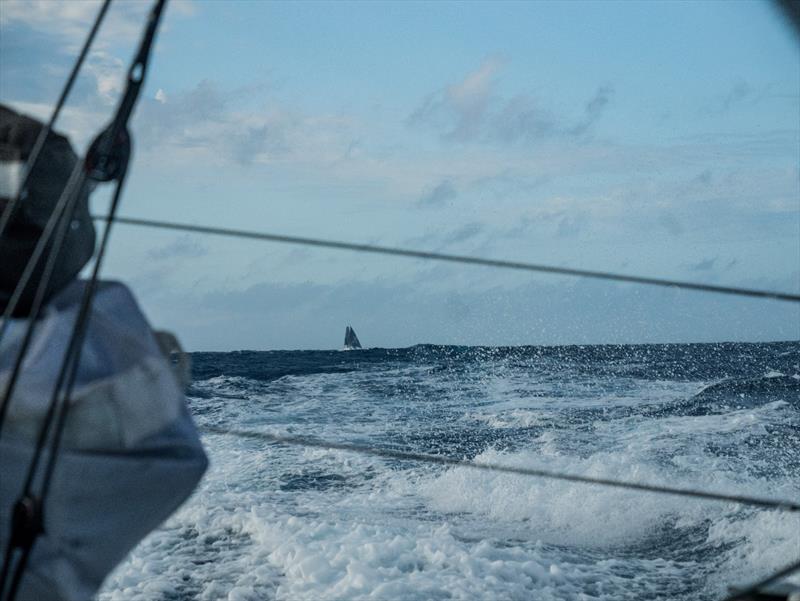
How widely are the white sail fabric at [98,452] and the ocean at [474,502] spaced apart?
14.3ft

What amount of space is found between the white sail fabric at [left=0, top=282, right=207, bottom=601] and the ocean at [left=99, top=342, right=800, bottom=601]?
14.3ft

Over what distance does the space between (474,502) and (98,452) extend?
6915 mm

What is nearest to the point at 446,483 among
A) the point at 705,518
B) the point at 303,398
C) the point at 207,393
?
the point at 705,518

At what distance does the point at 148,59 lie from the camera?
1.39 metres

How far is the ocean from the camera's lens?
19.2 ft

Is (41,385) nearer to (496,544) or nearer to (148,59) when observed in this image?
(148,59)

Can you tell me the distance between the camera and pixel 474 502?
7887 millimetres

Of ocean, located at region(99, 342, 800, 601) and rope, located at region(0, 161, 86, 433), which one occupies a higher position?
rope, located at region(0, 161, 86, 433)

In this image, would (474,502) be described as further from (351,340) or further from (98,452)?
(351,340)

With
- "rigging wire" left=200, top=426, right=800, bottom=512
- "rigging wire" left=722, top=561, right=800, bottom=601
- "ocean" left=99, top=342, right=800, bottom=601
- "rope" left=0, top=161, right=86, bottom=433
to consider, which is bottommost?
"ocean" left=99, top=342, right=800, bottom=601

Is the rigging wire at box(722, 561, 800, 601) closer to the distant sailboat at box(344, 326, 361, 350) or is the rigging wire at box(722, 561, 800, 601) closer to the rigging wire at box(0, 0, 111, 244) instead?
the rigging wire at box(0, 0, 111, 244)

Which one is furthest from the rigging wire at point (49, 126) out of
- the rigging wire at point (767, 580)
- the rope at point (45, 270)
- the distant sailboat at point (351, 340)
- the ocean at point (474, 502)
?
the distant sailboat at point (351, 340)

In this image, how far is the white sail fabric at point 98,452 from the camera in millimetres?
1206

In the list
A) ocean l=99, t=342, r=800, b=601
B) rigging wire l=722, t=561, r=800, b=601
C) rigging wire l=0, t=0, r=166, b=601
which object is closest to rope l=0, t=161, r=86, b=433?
rigging wire l=0, t=0, r=166, b=601
